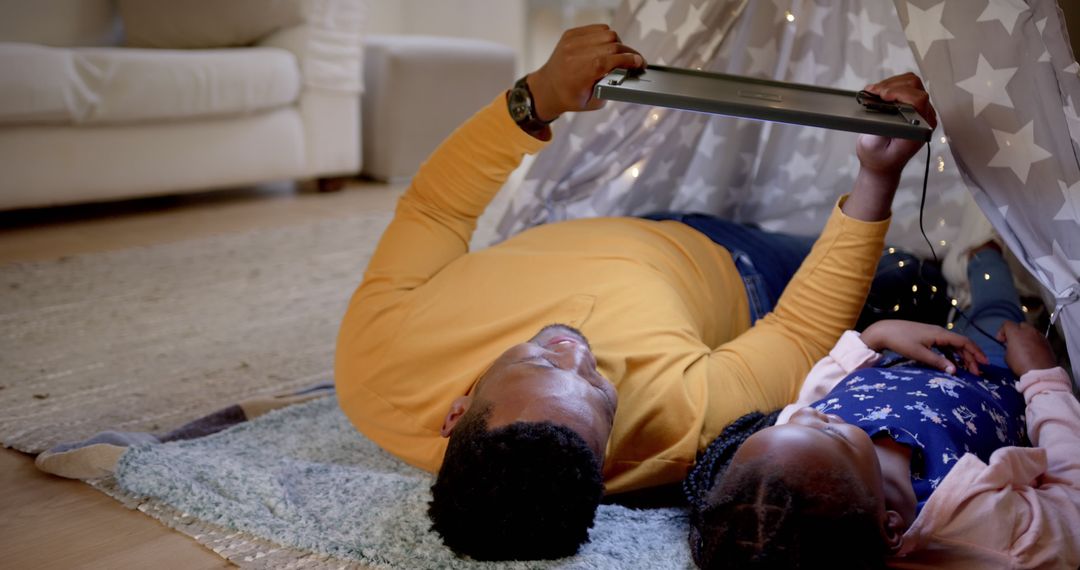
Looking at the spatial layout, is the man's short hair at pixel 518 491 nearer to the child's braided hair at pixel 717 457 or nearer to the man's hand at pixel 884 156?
the child's braided hair at pixel 717 457

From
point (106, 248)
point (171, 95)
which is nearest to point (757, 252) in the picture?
point (106, 248)

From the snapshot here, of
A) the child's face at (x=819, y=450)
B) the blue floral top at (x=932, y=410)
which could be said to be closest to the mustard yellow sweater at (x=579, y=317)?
the blue floral top at (x=932, y=410)

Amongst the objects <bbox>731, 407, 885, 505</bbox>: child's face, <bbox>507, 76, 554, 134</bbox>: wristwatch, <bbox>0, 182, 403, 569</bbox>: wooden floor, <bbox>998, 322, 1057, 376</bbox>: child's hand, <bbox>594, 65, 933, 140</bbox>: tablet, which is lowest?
<bbox>0, 182, 403, 569</bbox>: wooden floor

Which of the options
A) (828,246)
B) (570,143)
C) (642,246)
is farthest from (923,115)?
(570,143)

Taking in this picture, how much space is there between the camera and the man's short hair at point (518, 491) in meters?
0.91

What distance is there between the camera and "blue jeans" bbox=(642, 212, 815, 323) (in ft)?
4.79

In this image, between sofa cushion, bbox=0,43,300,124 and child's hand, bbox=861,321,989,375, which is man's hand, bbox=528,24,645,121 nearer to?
child's hand, bbox=861,321,989,375

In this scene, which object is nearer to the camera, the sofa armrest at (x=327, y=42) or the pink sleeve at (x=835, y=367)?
the pink sleeve at (x=835, y=367)

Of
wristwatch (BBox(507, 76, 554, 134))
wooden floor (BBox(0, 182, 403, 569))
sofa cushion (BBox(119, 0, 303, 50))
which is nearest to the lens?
wooden floor (BBox(0, 182, 403, 569))

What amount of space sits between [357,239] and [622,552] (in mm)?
1704

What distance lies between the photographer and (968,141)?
3.80 ft

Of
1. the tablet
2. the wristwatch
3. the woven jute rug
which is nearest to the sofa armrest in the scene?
the woven jute rug

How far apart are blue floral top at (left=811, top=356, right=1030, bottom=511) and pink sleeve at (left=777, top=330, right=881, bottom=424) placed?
3 cm

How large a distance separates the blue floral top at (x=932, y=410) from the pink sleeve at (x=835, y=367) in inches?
1.0
